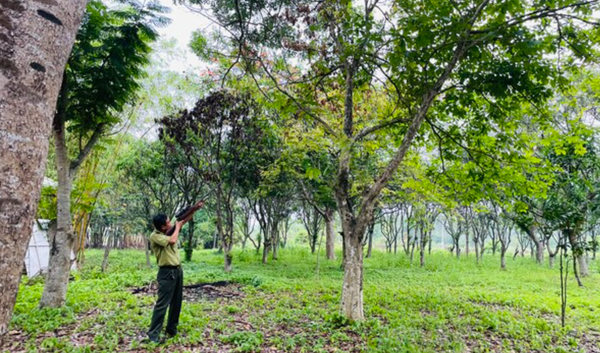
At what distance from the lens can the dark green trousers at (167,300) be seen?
4746 mm

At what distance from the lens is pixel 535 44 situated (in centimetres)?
379

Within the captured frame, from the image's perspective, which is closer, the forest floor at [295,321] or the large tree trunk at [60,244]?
the forest floor at [295,321]

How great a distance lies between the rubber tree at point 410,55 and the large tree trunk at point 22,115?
139 inches

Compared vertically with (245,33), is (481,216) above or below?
below

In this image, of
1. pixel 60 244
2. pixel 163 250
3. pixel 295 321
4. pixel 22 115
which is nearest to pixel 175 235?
pixel 163 250

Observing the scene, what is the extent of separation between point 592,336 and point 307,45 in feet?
25.2

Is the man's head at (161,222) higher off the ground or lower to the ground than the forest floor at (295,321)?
higher

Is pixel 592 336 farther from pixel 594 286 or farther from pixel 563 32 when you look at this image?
pixel 594 286

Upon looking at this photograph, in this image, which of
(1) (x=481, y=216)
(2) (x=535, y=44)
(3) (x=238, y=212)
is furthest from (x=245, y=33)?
(1) (x=481, y=216)

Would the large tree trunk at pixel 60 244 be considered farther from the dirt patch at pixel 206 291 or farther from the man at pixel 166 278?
the dirt patch at pixel 206 291

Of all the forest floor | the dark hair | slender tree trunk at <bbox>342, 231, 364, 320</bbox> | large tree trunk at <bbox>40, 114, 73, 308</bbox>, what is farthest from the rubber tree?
large tree trunk at <bbox>40, 114, 73, 308</bbox>

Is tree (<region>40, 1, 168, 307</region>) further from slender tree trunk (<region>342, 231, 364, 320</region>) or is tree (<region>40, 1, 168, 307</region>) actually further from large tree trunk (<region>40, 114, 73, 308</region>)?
slender tree trunk (<region>342, 231, 364, 320</region>)

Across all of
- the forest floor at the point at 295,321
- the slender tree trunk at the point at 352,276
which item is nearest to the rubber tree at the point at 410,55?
the slender tree trunk at the point at 352,276

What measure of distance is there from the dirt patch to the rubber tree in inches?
146
